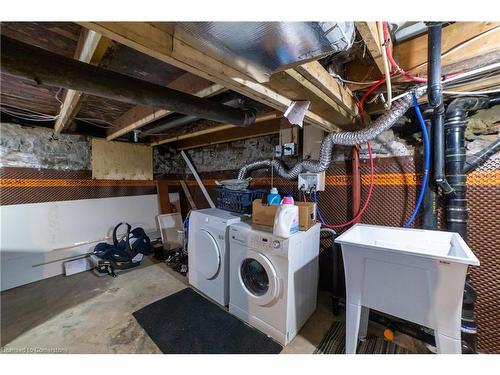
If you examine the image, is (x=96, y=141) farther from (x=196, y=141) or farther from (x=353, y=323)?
(x=353, y=323)

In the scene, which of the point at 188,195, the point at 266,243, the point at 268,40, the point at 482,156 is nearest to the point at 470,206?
the point at 482,156

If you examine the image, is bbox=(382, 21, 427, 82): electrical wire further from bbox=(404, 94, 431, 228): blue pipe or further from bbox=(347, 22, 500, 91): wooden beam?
bbox=(404, 94, 431, 228): blue pipe

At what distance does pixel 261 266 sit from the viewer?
6.09 feet

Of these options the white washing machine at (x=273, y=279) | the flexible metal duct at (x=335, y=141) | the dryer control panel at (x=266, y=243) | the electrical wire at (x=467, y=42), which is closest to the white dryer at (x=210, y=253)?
the white washing machine at (x=273, y=279)

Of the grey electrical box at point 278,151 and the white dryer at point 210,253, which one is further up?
the grey electrical box at point 278,151

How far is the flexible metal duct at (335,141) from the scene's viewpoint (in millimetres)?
1448

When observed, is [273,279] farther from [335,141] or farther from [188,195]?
[188,195]

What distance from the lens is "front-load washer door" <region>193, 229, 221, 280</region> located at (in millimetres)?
2109

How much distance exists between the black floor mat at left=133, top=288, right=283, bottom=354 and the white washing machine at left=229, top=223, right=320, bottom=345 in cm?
11

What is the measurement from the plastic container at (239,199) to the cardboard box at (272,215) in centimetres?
43

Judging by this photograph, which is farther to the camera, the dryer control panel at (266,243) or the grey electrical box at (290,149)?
the grey electrical box at (290,149)

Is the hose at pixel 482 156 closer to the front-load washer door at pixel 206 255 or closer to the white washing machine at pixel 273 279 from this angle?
the white washing machine at pixel 273 279

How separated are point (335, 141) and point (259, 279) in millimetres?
1548
